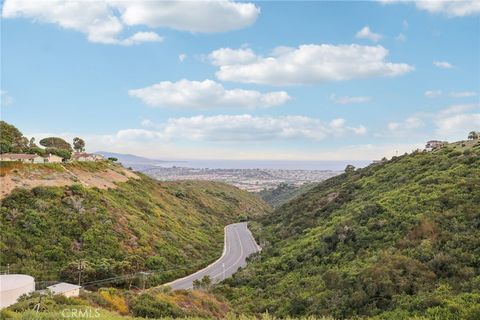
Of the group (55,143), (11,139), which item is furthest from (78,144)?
(11,139)

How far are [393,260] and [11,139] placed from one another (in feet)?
221

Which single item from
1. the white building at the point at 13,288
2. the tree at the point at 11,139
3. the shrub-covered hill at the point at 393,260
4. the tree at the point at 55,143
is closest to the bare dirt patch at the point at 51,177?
the tree at the point at 11,139

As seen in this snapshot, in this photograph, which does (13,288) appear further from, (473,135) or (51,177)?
(473,135)

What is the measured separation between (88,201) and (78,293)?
26203mm

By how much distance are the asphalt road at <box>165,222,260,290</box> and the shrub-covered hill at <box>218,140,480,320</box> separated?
4.82m

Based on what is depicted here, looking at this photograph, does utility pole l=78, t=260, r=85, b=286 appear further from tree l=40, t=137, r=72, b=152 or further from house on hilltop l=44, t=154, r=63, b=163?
tree l=40, t=137, r=72, b=152

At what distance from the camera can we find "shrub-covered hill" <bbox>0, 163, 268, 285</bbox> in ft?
117

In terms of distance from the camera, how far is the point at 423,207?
33.2m

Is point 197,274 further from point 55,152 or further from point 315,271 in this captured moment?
point 55,152

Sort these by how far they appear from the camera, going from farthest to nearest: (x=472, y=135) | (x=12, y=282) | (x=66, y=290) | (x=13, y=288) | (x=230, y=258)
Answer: (x=472, y=135)
(x=230, y=258)
(x=66, y=290)
(x=12, y=282)
(x=13, y=288)

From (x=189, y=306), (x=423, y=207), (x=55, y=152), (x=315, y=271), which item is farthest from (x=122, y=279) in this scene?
(x=55, y=152)

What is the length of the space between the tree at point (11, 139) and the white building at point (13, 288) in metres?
44.4

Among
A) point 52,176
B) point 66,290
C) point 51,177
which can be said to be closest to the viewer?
point 66,290

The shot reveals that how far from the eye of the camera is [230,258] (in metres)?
58.5
